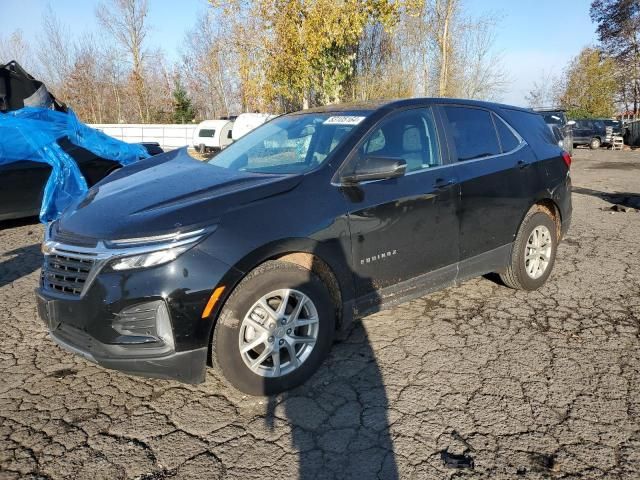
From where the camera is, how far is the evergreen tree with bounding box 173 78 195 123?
3009cm

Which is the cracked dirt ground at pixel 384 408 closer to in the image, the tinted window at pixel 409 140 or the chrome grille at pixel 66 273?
the chrome grille at pixel 66 273

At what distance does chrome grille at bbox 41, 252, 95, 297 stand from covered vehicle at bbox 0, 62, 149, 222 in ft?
13.0

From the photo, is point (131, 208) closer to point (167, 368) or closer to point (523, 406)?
point (167, 368)

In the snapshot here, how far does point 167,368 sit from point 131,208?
95 cm

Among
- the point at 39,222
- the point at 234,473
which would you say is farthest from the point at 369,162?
the point at 39,222

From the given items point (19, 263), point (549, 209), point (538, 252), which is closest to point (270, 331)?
point (538, 252)

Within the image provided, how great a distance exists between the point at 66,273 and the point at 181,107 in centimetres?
2960

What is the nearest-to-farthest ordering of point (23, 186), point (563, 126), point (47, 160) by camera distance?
point (23, 186) < point (47, 160) < point (563, 126)

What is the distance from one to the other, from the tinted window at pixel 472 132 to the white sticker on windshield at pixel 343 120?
86 cm

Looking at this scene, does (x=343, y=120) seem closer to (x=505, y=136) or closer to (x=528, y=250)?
(x=505, y=136)

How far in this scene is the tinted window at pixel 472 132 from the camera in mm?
3918

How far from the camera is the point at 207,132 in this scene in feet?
64.2

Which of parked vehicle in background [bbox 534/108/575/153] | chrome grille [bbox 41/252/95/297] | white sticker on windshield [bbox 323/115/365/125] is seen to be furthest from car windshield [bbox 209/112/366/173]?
parked vehicle in background [bbox 534/108/575/153]

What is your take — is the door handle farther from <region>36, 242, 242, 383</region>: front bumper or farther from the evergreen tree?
the evergreen tree
